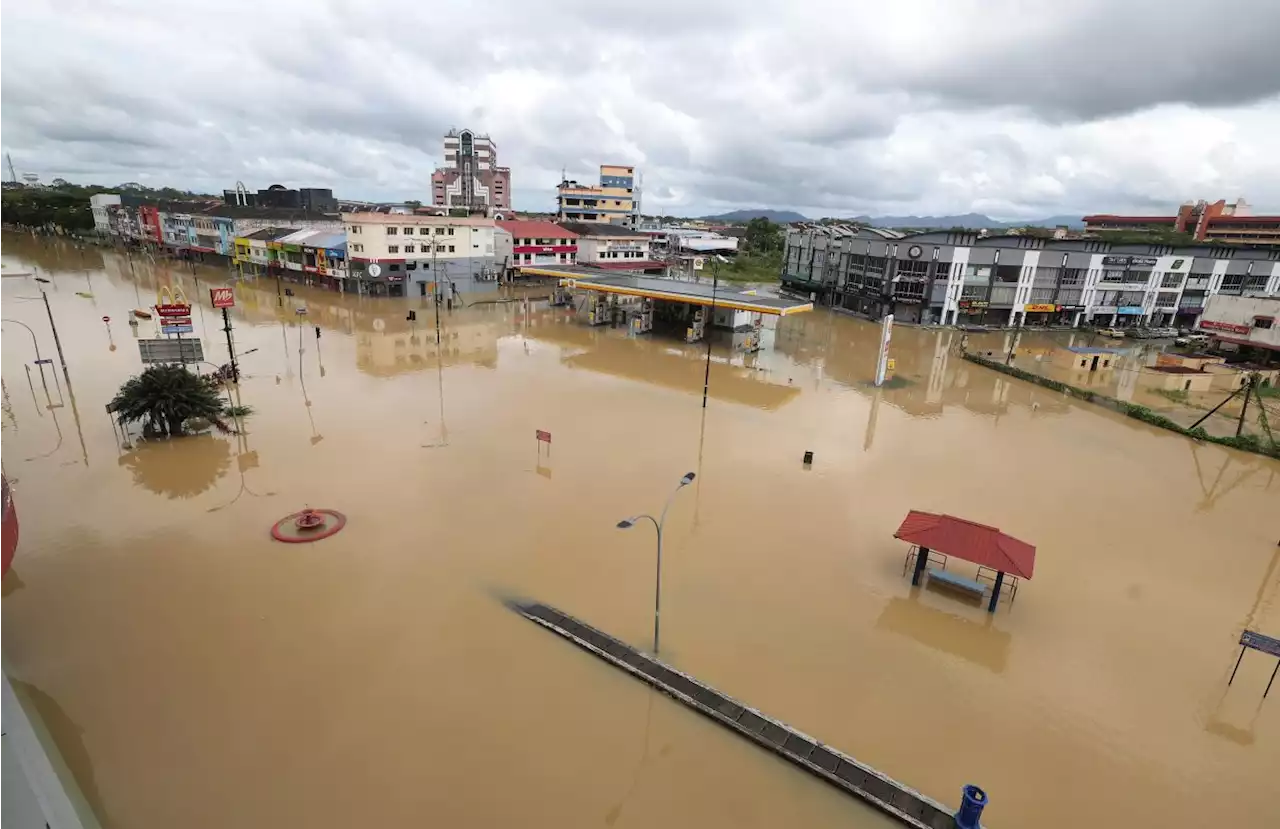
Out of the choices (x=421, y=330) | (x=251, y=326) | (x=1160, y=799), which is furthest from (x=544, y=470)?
(x=251, y=326)

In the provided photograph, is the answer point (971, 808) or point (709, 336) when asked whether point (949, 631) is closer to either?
point (971, 808)

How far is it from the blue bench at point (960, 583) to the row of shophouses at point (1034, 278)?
46134 millimetres

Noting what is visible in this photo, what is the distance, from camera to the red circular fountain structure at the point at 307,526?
688 inches

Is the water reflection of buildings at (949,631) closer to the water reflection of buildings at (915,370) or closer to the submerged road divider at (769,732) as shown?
the submerged road divider at (769,732)

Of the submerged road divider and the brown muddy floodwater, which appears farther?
the brown muddy floodwater

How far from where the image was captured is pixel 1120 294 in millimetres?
60344

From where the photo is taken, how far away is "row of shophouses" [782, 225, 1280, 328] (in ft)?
184

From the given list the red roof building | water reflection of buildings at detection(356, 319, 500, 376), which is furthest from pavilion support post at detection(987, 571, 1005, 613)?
the red roof building

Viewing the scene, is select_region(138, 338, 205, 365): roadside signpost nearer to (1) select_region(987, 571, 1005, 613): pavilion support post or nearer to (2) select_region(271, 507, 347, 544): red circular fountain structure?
(2) select_region(271, 507, 347, 544): red circular fountain structure

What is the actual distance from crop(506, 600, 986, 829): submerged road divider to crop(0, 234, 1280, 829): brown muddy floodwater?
0.30 m

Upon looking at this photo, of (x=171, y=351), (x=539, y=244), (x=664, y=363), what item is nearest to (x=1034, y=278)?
(x=664, y=363)

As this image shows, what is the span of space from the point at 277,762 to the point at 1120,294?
75.6 metres

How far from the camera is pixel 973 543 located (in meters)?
15.7

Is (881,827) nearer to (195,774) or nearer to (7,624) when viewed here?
(195,774)
